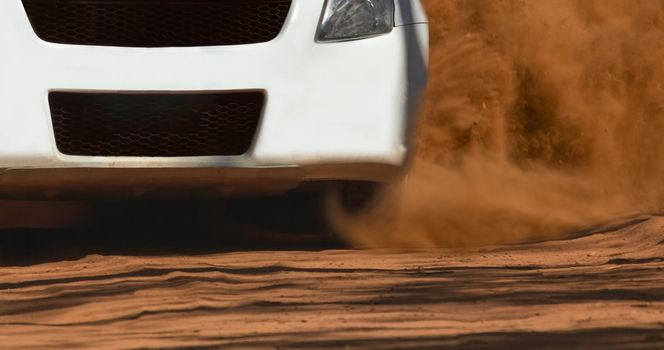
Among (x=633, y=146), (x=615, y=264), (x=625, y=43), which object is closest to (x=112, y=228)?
(x=615, y=264)

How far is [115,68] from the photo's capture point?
228 inches

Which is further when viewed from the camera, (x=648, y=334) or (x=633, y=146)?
(x=633, y=146)

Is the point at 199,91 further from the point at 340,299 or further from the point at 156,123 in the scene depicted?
the point at 340,299

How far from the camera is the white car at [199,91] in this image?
576cm

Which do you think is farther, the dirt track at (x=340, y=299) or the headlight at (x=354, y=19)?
the headlight at (x=354, y=19)

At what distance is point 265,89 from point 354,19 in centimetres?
42

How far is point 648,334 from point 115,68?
2.27 m

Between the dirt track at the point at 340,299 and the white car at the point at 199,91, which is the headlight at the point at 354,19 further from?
the dirt track at the point at 340,299

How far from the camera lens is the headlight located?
5922mm

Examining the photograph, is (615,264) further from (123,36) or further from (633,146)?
(633,146)

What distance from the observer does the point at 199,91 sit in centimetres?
583

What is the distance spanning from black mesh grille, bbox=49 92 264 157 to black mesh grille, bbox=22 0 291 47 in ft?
0.63

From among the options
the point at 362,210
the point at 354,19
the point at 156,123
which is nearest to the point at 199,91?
the point at 156,123

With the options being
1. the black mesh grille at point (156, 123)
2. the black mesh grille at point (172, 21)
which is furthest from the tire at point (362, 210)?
the black mesh grille at point (172, 21)
